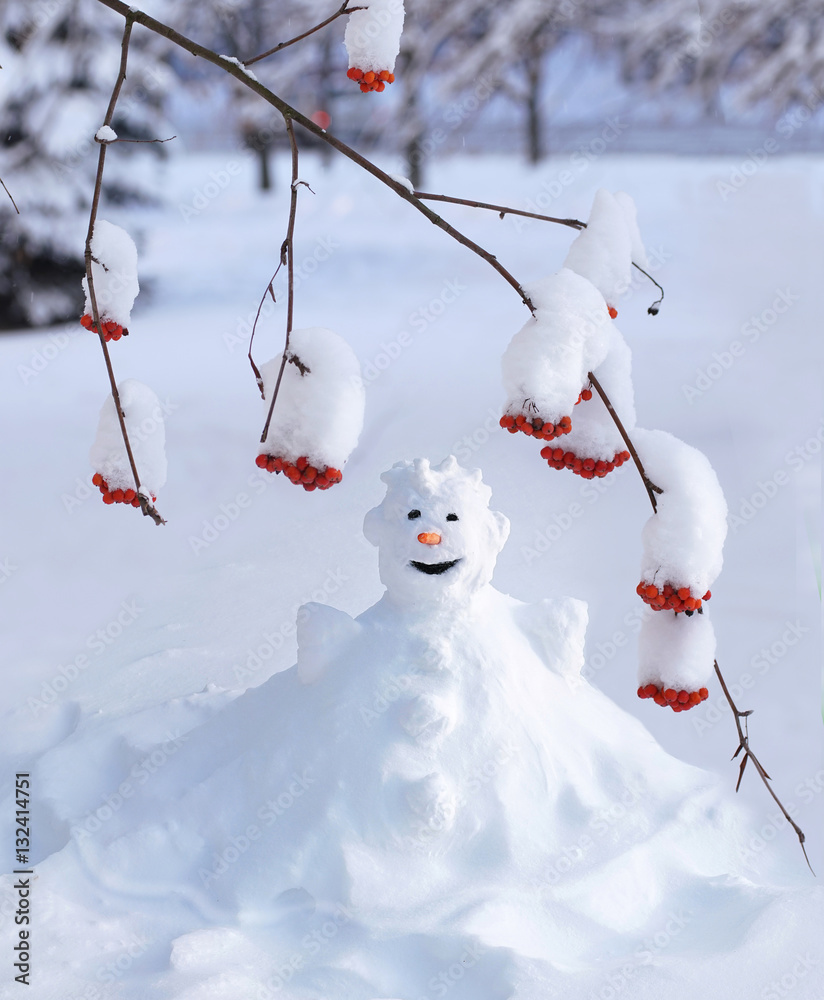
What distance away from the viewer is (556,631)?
7.45ft

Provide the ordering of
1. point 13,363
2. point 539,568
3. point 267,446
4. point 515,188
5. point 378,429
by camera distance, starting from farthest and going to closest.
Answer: point 515,188 → point 13,363 → point 378,429 → point 539,568 → point 267,446

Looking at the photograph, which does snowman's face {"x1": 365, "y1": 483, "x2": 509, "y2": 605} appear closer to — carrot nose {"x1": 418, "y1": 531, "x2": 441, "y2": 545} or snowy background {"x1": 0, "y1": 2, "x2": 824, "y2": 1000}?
carrot nose {"x1": 418, "y1": 531, "x2": 441, "y2": 545}

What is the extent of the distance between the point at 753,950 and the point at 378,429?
2992 mm

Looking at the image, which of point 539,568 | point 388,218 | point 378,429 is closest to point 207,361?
point 378,429

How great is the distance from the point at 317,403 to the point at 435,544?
810mm

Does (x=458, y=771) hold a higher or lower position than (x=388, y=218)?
lower

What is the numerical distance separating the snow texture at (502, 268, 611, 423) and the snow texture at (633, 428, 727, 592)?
0.71 ft

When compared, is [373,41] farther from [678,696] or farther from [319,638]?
[319,638]

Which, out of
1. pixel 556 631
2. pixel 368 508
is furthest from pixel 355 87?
pixel 556 631

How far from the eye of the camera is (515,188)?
28.3ft

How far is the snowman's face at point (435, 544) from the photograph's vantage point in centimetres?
205

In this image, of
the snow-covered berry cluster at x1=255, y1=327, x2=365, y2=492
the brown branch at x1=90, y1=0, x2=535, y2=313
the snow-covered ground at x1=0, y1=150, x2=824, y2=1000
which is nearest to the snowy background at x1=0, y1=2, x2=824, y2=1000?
the snow-covered ground at x1=0, y1=150, x2=824, y2=1000

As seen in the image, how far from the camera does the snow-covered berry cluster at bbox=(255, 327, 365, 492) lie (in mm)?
1239

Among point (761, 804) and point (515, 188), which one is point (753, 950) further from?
point (515, 188)
